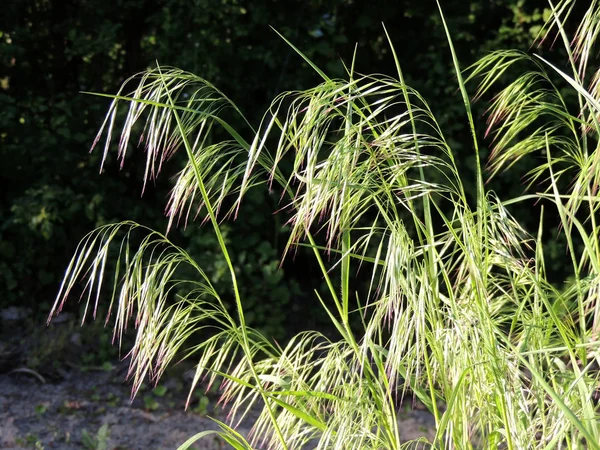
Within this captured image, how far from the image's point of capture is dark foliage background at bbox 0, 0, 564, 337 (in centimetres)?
368

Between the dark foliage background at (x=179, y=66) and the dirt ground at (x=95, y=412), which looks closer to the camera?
the dirt ground at (x=95, y=412)

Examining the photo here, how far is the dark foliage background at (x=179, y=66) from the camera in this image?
3682 mm

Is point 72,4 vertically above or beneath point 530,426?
above

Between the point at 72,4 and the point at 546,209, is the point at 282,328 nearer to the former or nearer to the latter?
the point at 546,209

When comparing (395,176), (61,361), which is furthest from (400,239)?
(61,361)

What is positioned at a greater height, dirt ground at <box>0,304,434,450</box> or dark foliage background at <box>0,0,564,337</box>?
dark foliage background at <box>0,0,564,337</box>

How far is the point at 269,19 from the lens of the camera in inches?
146

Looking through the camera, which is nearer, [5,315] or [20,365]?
[20,365]

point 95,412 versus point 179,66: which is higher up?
point 179,66

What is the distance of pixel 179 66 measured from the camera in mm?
3619

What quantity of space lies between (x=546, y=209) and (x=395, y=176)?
127 inches

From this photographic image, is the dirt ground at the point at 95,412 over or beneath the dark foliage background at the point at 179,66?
beneath

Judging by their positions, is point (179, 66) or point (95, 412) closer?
point (95, 412)

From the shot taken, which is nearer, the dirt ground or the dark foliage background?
the dirt ground
